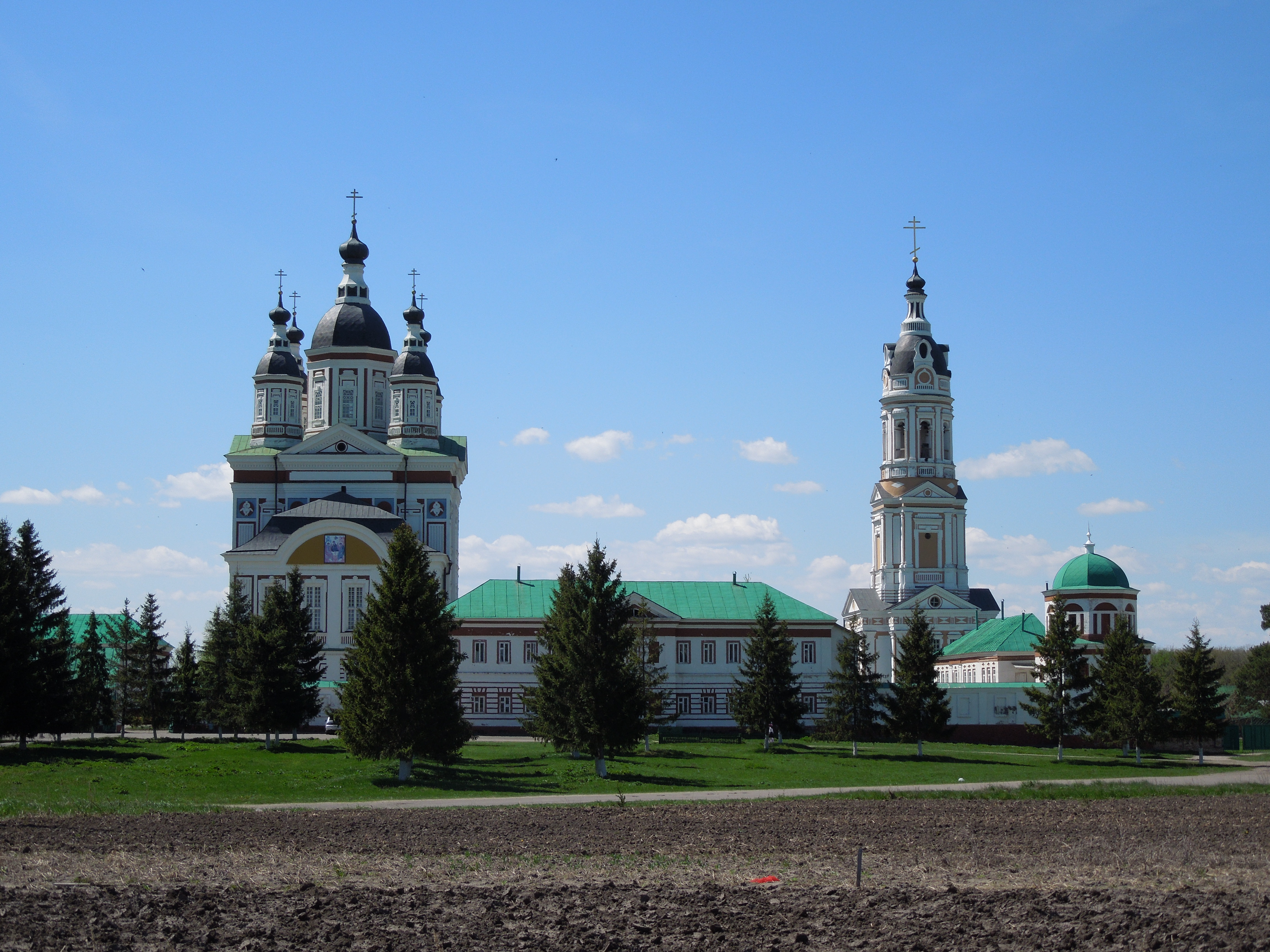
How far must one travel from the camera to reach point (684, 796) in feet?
112

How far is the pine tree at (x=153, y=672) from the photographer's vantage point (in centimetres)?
5450

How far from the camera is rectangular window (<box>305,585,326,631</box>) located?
6406 centimetres

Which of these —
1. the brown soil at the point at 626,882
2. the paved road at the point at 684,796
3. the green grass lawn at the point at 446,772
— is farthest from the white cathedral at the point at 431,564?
the brown soil at the point at 626,882

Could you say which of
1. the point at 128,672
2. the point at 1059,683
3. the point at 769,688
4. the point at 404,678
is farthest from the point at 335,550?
the point at 1059,683

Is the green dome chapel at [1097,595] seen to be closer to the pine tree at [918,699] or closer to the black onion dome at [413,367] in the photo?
the pine tree at [918,699]

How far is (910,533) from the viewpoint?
8606 centimetres

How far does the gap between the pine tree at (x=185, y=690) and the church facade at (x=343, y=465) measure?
15.2ft

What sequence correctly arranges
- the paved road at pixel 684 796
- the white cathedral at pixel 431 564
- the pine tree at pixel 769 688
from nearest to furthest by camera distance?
the paved road at pixel 684 796
the pine tree at pixel 769 688
the white cathedral at pixel 431 564

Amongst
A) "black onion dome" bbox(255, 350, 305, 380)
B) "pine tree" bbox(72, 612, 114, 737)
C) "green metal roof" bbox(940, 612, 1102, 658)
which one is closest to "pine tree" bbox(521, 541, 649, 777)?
"pine tree" bbox(72, 612, 114, 737)

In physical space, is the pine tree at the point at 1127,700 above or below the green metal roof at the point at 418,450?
below

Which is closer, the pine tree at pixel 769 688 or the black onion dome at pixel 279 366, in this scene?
the pine tree at pixel 769 688

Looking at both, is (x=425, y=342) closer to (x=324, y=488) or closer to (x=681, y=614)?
(x=324, y=488)

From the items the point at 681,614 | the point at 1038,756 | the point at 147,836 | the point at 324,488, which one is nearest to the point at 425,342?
the point at 324,488

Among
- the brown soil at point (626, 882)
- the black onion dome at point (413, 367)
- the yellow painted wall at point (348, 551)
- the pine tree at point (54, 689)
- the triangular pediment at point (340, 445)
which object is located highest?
the black onion dome at point (413, 367)
